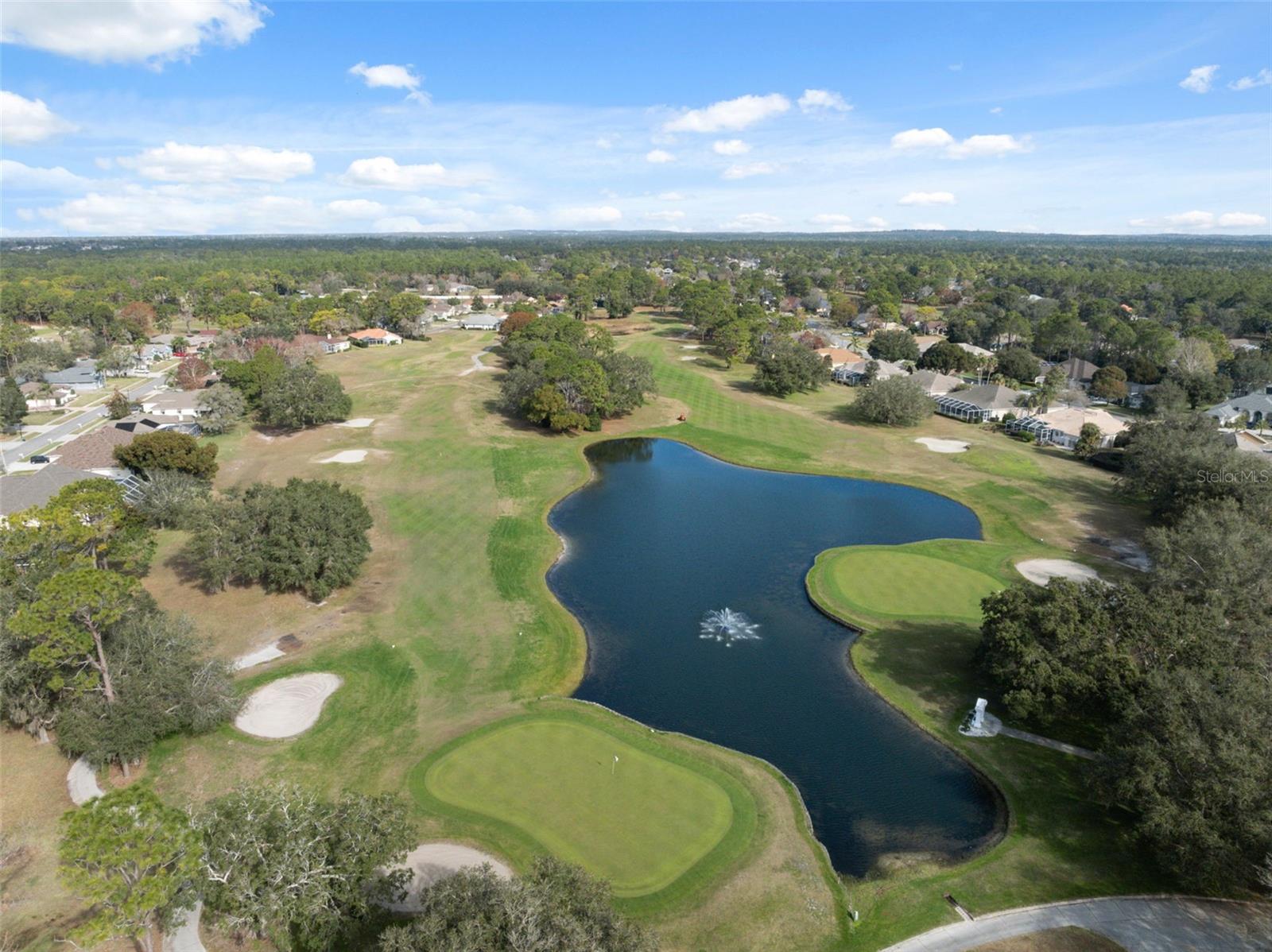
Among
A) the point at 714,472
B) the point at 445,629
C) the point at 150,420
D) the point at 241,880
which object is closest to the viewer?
the point at 241,880

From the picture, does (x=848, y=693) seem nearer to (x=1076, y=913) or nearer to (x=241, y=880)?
(x=1076, y=913)

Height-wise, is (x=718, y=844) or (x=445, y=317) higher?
(x=445, y=317)

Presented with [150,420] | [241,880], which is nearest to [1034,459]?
[241,880]

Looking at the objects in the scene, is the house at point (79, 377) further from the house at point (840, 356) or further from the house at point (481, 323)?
the house at point (840, 356)

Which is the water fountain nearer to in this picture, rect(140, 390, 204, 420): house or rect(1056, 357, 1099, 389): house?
rect(140, 390, 204, 420): house

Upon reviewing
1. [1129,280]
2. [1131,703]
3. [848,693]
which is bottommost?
[848,693]

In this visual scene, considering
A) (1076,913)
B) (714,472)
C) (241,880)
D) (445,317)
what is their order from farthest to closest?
(445,317) → (714,472) → (1076,913) → (241,880)

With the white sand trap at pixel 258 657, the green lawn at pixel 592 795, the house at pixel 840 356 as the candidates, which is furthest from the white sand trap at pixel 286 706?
the house at pixel 840 356
